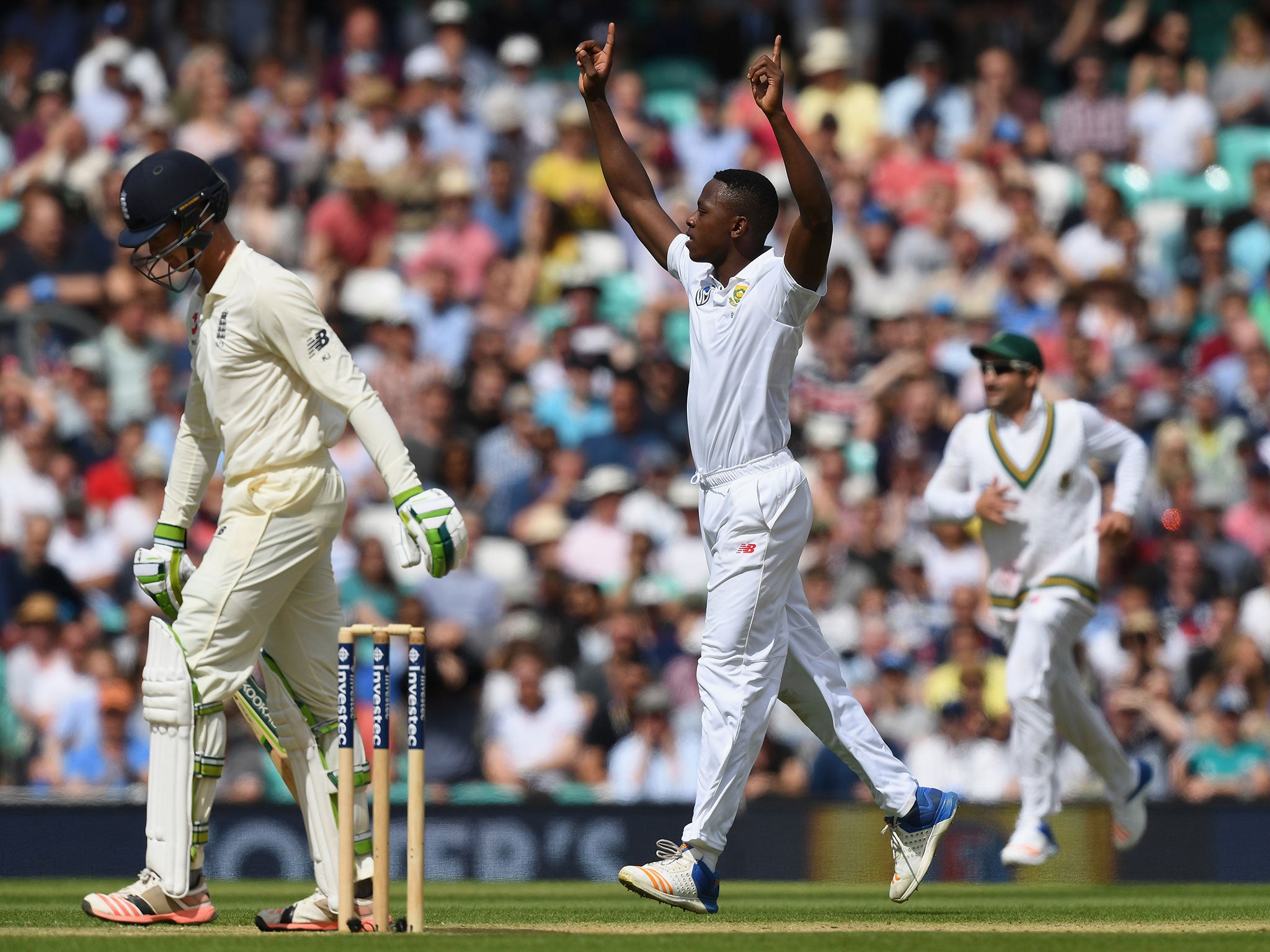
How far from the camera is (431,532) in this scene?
18.3 ft

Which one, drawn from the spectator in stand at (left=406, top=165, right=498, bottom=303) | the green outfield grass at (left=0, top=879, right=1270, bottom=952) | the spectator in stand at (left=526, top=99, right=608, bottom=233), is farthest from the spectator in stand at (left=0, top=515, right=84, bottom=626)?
the spectator in stand at (left=526, top=99, right=608, bottom=233)

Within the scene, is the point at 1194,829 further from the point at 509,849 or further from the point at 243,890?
the point at 243,890

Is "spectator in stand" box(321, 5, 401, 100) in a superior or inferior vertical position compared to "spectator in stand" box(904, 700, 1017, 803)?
superior

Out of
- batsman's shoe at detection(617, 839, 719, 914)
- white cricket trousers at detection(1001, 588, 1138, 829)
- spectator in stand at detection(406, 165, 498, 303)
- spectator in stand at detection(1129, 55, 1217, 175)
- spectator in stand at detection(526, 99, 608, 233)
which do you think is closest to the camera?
batsman's shoe at detection(617, 839, 719, 914)

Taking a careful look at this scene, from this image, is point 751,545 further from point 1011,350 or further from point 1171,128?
point 1171,128

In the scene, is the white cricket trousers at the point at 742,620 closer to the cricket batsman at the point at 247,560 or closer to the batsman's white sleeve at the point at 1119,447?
the cricket batsman at the point at 247,560

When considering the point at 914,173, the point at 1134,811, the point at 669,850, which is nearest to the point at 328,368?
the point at 669,850

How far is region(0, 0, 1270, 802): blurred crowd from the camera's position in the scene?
420 inches

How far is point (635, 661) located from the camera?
34.9ft

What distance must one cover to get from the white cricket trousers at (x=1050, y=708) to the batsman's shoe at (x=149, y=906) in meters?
3.68

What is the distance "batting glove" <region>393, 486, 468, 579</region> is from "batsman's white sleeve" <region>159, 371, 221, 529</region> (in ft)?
3.46

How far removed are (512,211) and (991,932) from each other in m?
9.24

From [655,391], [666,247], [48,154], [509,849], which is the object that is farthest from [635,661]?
[48,154]

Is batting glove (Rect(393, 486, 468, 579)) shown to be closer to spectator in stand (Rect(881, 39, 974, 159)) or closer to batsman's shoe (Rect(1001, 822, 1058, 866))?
batsman's shoe (Rect(1001, 822, 1058, 866))
